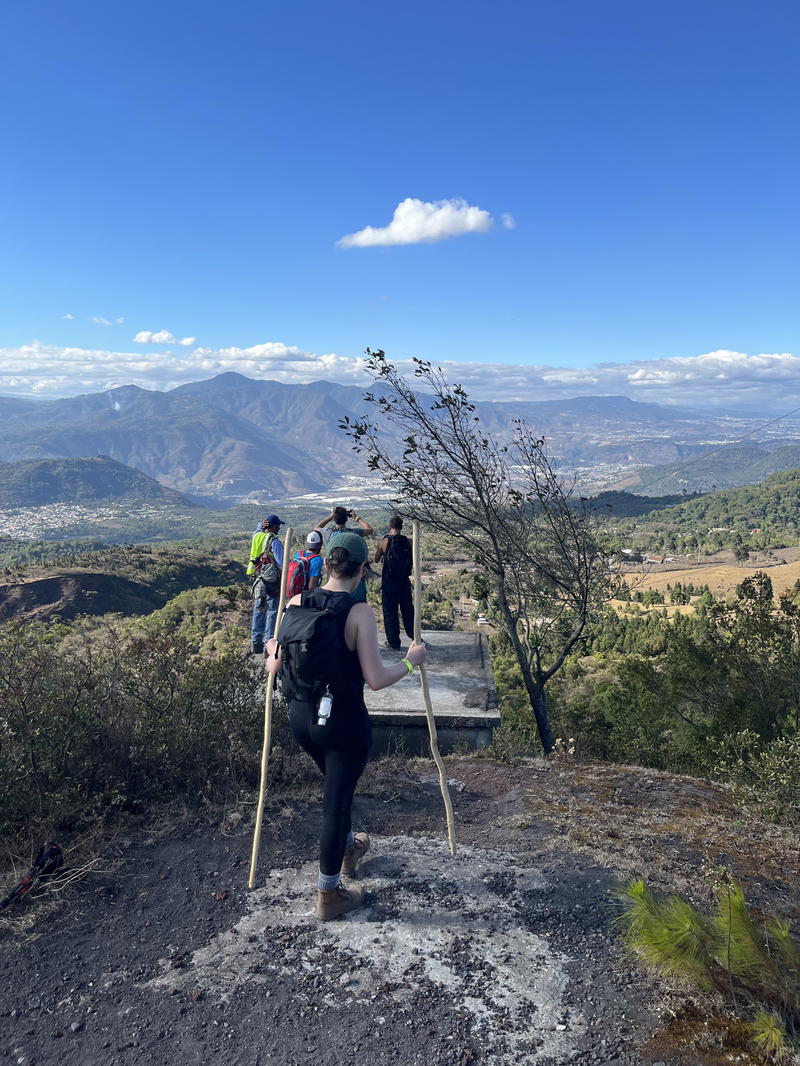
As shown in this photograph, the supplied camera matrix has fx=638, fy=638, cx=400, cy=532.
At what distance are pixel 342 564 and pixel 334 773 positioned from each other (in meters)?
1.22

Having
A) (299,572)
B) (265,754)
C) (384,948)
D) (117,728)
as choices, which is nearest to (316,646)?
(265,754)

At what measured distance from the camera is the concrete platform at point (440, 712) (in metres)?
7.50

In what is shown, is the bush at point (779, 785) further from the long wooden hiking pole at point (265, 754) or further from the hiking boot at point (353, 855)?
the long wooden hiking pole at point (265, 754)

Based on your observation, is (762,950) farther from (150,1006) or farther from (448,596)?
(448,596)

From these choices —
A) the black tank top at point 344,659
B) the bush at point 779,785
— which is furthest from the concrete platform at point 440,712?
the black tank top at point 344,659

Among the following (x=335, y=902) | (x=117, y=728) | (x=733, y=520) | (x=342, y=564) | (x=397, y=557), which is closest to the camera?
(x=342, y=564)

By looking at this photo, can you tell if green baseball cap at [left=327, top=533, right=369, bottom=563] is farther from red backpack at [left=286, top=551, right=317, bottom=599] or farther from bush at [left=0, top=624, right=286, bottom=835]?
red backpack at [left=286, top=551, right=317, bottom=599]

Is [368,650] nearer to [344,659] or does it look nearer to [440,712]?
[344,659]

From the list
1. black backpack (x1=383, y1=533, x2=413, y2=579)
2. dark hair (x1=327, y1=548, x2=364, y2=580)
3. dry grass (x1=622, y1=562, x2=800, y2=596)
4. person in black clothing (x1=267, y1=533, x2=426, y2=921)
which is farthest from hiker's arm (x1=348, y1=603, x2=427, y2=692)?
dry grass (x1=622, y1=562, x2=800, y2=596)

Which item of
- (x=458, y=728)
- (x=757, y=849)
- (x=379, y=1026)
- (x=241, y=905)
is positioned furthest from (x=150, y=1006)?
(x=458, y=728)

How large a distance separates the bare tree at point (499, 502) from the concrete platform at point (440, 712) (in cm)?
130

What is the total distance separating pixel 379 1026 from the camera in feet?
9.91

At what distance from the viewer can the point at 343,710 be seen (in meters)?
3.64

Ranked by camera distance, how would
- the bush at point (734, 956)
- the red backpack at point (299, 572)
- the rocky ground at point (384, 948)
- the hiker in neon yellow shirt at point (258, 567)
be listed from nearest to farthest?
1. the bush at point (734, 956)
2. the rocky ground at point (384, 948)
3. the red backpack at point (299, 572)
4. the hiker in neon yellow shirt at point (258, 567)
